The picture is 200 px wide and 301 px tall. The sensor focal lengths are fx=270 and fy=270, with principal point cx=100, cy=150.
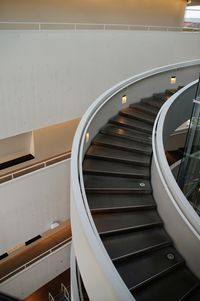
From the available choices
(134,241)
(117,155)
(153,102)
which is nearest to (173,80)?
(153,102)

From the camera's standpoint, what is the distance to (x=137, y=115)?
6535 mm

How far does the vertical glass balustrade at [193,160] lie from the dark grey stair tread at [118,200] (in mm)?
1042

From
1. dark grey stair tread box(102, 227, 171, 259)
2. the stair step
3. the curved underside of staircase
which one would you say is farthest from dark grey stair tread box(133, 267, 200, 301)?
the stair step

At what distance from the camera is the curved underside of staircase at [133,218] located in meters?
3.34

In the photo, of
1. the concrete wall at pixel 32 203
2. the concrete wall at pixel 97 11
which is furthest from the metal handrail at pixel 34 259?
the concrete wall at pixel 97 11

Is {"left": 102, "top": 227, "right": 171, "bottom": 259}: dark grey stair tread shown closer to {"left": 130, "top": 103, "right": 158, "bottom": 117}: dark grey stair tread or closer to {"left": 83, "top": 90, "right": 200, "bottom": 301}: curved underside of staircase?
{"left": 83, "top": 90, "right": 200, "bottom": 301}: curved underside of staircase

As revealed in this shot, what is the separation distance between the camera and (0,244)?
661 centimetres

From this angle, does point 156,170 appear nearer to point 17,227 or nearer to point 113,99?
point 113,99

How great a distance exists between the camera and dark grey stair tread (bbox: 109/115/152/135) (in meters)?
6.05

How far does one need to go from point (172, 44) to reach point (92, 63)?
362 cm

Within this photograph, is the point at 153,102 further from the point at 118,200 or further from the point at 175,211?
the point at 175,211

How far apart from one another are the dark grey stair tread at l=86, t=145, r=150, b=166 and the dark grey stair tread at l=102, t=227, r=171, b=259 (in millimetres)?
1438

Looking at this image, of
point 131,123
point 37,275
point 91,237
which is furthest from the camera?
point 37,275

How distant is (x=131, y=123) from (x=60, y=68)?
2256 mm
